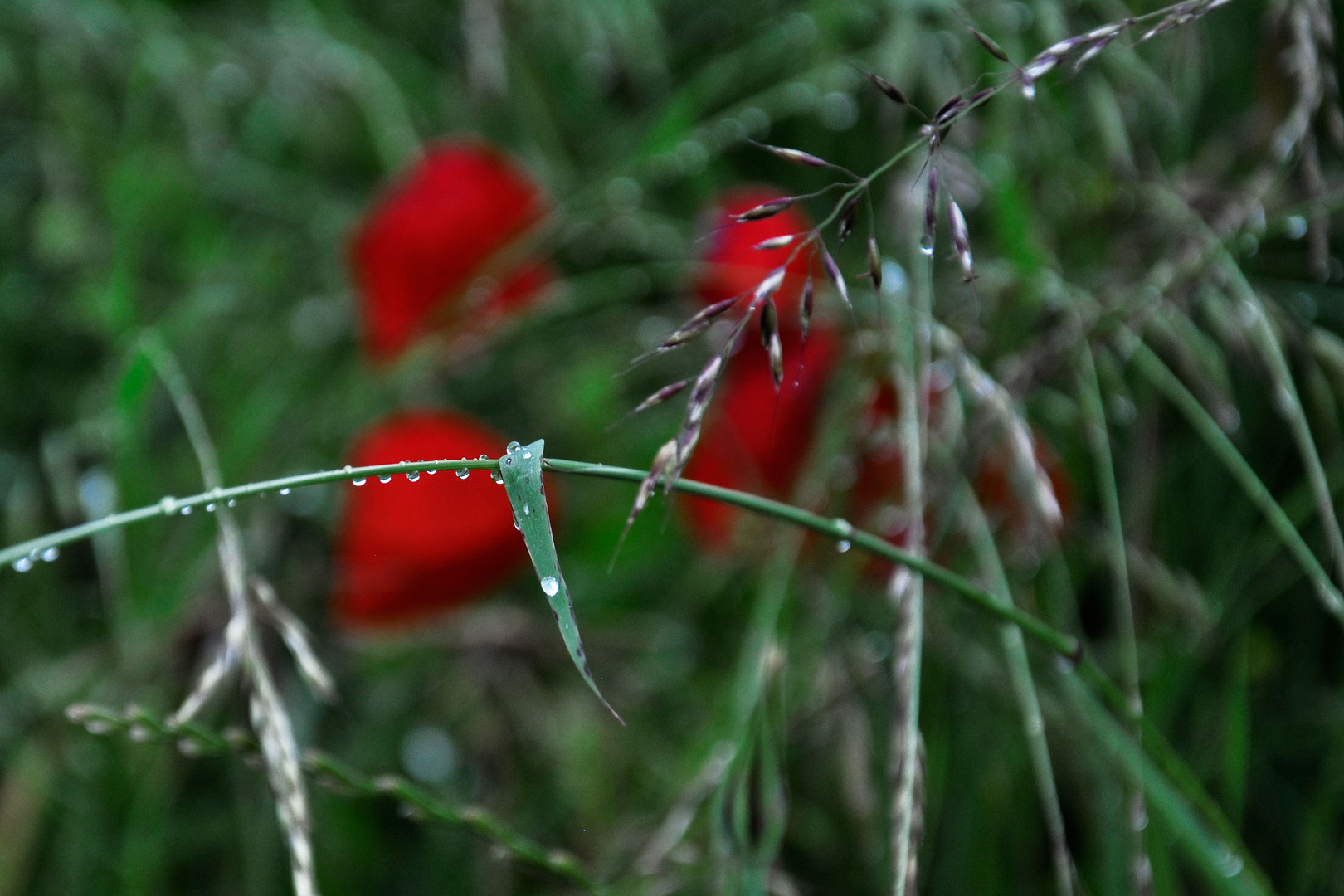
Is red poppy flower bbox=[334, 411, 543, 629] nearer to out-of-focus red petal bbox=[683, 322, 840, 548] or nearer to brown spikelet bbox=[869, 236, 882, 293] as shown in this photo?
out-of-focus red petal bbox=[683, 322, 840, 548]

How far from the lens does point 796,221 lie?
695mm

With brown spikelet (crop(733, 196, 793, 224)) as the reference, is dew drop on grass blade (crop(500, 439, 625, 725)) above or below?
below

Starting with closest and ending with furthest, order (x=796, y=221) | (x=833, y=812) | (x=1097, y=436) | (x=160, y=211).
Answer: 1. (x=1097, y=436)
2. (x=833, y=812)
3. (x=796, y=221)
4. (x=160, y=211)

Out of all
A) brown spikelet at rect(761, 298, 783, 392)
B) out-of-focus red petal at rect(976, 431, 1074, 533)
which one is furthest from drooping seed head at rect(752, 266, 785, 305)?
out-of-focus red petal at rect(976, 431, 1074, 533)

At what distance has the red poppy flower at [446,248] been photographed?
790 millimetres

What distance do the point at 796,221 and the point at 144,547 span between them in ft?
1.47

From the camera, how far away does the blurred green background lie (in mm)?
543

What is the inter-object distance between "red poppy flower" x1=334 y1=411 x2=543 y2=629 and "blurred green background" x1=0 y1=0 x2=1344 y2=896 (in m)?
0.04

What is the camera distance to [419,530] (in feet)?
2.31

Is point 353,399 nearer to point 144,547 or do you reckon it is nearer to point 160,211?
point 144,547

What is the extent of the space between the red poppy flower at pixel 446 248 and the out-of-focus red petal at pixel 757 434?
157 millimetres

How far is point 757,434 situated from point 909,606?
0.36 meters

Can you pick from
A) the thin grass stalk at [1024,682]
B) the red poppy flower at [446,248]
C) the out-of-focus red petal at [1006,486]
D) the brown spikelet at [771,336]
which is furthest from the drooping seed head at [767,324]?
the red poppy flower at [446,248]

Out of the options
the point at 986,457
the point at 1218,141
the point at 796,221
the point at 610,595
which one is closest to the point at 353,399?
the point at 610,595
